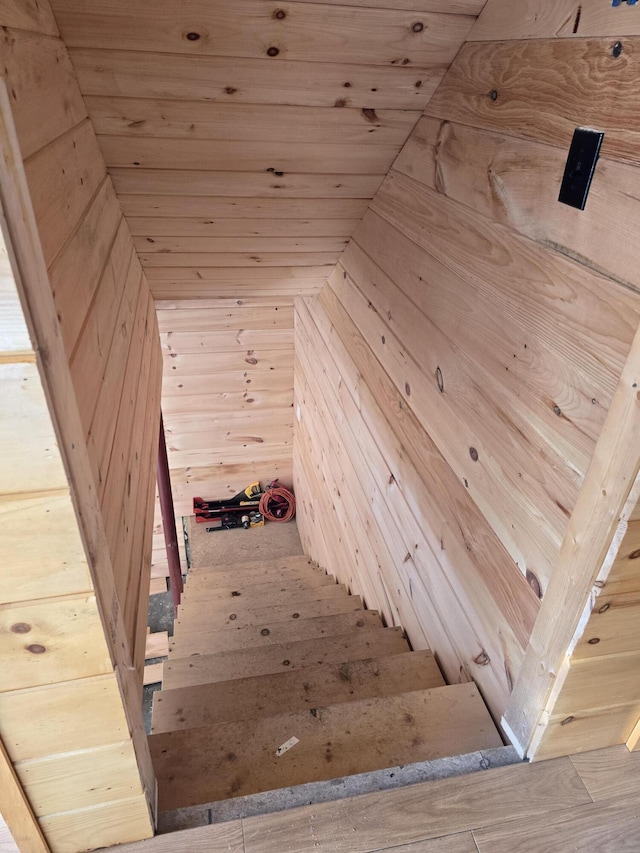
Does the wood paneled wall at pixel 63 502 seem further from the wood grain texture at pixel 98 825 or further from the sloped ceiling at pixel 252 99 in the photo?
the sloped ceiling at pixel 252 99

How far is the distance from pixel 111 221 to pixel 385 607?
1.82 meters

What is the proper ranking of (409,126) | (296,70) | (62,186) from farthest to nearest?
(409,126)
(296,70)
(62,186)

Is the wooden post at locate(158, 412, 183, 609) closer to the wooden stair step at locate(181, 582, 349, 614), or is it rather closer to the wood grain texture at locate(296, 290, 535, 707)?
the wooden stair step at locate(181, 582, 349, 614)

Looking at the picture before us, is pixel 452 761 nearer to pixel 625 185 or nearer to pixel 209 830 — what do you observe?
pixel 209 830

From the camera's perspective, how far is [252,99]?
1.59m

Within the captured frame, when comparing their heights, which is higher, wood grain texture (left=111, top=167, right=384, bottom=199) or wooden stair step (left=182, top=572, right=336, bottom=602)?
wood grain texture (left=111, top=167, right=384, bottom=199)

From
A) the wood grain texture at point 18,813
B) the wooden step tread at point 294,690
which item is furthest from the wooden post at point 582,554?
the wood grain texture at point 18,813

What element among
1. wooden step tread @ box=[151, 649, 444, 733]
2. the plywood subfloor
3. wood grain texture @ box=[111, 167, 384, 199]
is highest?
wood grain texture @ box=[111, 167, 384, 199]

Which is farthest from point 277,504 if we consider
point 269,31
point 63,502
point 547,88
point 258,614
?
point 63,502

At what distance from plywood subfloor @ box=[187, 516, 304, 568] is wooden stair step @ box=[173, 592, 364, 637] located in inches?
80.1

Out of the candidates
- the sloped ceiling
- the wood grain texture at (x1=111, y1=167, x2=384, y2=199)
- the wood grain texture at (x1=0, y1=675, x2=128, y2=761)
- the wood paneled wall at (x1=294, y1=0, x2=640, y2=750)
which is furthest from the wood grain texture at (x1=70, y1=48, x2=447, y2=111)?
the wood grain texture at (x1=0, y1=675, x2=128, y2=761)

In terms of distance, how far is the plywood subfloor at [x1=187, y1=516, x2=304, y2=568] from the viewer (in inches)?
195

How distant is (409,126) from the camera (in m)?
1.77

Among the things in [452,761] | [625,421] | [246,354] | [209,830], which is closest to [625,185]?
[625,421]
